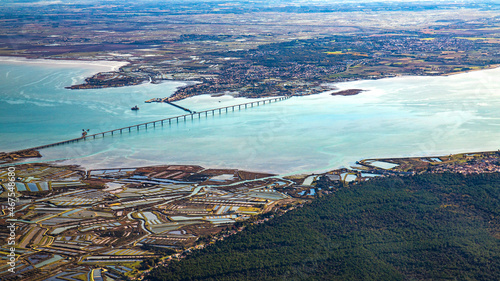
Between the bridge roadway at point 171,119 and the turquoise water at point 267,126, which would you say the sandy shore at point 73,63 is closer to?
the turquoise water at point 267,126

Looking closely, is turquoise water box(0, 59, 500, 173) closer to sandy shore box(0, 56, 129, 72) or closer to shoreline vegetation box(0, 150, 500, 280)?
shoreline vegetation box(0, 150, 500, 280)

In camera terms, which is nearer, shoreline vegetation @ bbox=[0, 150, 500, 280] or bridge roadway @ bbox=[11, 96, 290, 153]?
shoreline vegetation @ bbox=[0, 150, 500, 280]

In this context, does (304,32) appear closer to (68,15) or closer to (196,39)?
(196,39)

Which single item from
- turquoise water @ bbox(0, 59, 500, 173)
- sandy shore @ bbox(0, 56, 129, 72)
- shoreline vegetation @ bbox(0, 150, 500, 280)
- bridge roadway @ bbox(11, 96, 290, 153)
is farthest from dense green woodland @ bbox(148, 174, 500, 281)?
sandy shore @ bbox(0, 56, 129, 72)

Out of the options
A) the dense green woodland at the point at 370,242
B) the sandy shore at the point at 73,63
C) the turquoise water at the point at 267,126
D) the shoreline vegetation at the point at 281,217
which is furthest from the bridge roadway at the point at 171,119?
the sandy shore at the point at 73,63

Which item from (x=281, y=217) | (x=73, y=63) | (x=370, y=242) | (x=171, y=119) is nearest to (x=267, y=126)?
(x=171, y=119)

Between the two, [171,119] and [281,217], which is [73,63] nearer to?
[171,119]
